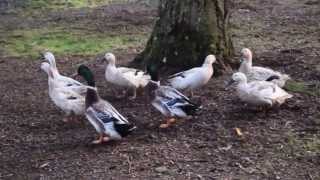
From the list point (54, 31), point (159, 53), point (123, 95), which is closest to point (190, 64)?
point (159, 53)

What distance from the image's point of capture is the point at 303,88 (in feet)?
26.3

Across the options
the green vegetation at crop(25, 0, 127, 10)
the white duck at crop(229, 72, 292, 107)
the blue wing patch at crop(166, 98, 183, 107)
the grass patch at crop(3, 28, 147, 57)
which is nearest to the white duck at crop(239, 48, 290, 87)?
the white duck at crop(229, 72, 292, 107)

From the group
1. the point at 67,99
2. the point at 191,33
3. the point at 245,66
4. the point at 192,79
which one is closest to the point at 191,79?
the point at 192,79

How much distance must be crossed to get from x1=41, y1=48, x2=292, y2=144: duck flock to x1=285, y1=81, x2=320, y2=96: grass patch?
32 centimetres

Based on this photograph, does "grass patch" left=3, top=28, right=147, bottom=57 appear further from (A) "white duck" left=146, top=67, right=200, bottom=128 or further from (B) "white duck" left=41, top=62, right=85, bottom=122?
(A) "white duck" left=146, top=67, right=200, bottom=128

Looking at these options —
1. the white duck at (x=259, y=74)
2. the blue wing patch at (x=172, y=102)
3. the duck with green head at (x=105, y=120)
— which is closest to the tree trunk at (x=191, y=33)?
the white duck at (x=259, y=74)

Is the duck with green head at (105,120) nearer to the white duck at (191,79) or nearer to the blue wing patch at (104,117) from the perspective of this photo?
the blue wing patch at (104,117)

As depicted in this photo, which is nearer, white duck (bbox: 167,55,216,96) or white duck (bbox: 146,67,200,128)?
white duck (bbox: 146,67,200,128)

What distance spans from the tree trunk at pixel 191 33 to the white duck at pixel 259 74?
1.82 feet

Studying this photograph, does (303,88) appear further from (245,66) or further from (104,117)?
(104,117)

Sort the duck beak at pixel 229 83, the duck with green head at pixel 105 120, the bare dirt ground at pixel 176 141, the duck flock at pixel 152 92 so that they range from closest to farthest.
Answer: the bare dirt ground at pixel 176 141 → the duck with green head at pixel 105 120 → the duck flock at pixel 152 92 → the duck beak at pixel 229 83

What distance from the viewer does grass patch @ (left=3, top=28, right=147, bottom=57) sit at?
11.8m

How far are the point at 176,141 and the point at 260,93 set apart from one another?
110 cm

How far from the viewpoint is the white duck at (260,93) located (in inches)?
274
